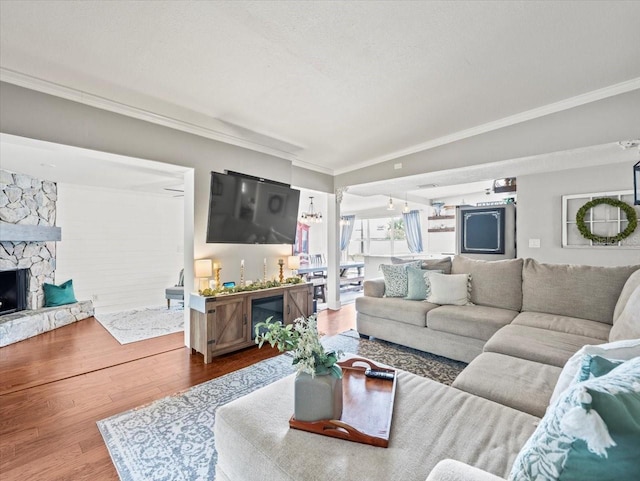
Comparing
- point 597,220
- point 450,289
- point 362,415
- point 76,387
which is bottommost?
point 76,387

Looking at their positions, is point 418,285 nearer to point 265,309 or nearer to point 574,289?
point 574,289

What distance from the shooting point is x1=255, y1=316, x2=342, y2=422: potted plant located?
1.25 meters

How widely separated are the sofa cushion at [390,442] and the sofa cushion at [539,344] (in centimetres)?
91

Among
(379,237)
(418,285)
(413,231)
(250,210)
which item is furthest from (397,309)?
(379,237)

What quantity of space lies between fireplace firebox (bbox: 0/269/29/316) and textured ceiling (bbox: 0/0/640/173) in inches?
127

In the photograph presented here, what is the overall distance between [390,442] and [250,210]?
3.08 metres

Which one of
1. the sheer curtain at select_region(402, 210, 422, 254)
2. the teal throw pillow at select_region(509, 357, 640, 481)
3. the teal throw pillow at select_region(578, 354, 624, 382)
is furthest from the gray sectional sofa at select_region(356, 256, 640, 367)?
the sheer curtain at select_region(402, 210, 422, 254)

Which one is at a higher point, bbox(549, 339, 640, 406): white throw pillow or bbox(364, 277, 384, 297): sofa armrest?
bbox(549, 339, 640, 406): white throw pillow

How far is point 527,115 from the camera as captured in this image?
10.4 ft

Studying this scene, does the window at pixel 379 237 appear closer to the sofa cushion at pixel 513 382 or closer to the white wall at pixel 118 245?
the white wall at pixel 118 245

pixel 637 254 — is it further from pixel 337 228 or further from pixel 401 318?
pixel 337 228

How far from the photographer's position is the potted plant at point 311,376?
4.09 feet

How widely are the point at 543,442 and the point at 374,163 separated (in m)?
4.51

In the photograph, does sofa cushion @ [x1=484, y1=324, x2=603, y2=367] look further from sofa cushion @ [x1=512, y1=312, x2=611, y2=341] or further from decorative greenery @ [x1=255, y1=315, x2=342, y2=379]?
decorative greenery @ [x1=255, y1=315, x2=342, y2=379]
